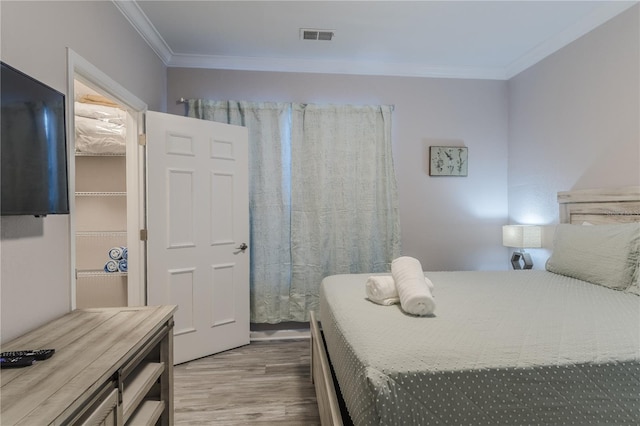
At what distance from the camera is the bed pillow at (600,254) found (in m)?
1.81

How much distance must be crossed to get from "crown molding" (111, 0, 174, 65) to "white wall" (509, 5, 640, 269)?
342 cm

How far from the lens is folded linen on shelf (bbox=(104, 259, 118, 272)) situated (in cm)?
254

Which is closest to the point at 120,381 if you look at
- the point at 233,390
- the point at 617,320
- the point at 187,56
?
the point at 233,390

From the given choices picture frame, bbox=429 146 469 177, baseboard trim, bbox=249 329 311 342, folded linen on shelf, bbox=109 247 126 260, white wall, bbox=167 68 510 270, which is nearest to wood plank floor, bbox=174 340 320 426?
baseboard trim, bbox=249 329 311 342

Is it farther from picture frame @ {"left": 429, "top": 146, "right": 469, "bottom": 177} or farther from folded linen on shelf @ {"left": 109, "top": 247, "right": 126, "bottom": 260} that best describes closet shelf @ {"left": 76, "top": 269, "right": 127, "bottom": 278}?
picture frame @ {"left": 429, "top": 146, "right": 469, "bottom": 177}

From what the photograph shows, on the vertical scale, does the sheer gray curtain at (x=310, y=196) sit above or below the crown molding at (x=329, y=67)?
below

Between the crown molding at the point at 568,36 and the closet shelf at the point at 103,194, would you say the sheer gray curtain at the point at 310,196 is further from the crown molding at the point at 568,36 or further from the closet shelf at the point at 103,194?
the crown molding at the point at 568,36

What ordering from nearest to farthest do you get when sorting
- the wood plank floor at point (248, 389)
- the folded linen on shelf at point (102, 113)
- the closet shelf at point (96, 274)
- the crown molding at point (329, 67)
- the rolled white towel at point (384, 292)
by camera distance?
the rolled white towel at point (384, 292), the wood plank floor at point (248, 389), the folded linen on shelf at point (102, 113), the closet shelf at point (96, 274), the crown molding at point (329, 67)

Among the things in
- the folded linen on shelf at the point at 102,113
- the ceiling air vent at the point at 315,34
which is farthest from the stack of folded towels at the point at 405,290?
the folded linen on shelf at the point at 102,113

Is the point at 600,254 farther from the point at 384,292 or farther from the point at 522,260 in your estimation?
the point at 384,292

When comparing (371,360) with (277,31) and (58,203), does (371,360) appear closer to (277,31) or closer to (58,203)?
(58,203)

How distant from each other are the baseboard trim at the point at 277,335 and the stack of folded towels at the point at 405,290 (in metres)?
1.72

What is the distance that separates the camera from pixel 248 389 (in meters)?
2.21

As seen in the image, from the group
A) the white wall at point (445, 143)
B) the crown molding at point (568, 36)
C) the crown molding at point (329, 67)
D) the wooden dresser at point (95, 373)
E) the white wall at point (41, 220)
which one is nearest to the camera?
the wooden dresser at point (95, 373)
